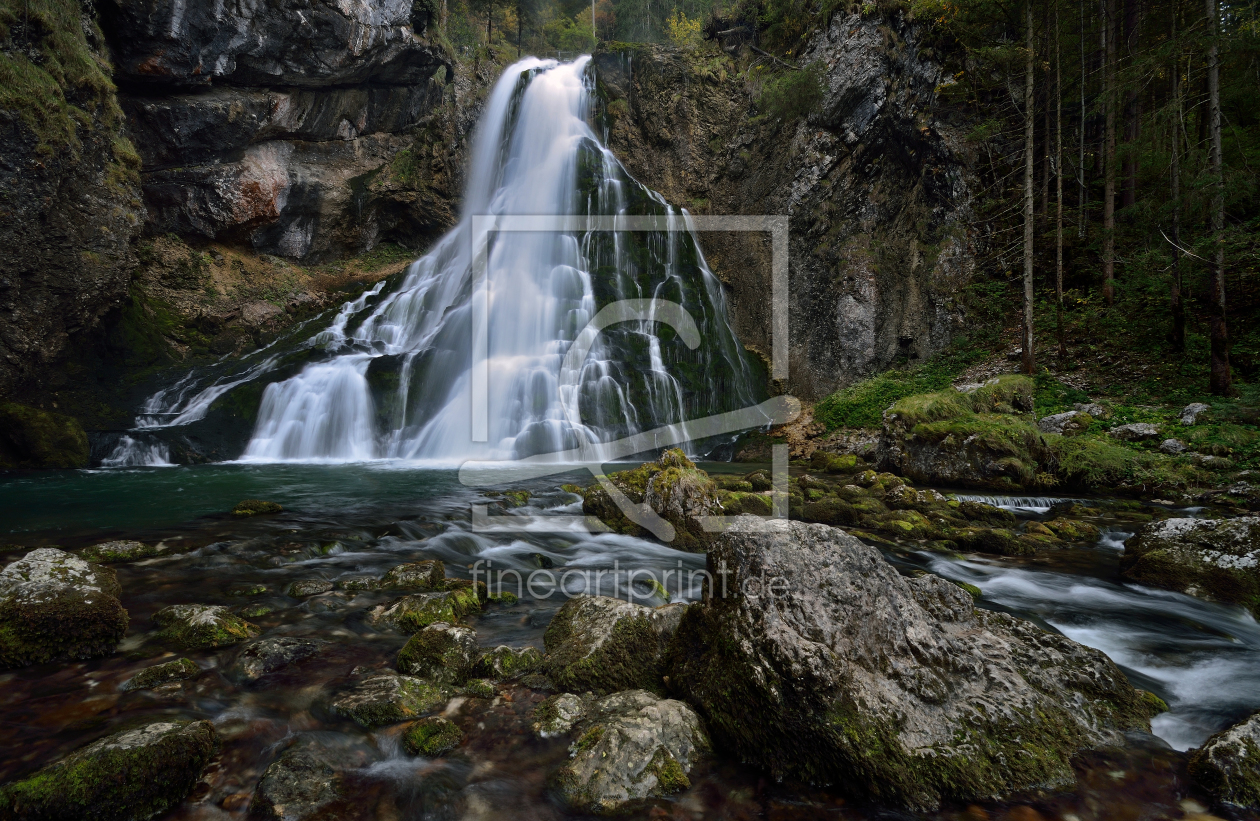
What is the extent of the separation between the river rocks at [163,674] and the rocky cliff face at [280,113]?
20.2 m

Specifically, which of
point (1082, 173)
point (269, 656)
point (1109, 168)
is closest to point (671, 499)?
point (269, 656)

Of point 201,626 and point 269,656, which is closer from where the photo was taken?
point 269,656

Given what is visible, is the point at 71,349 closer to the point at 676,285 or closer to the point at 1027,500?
the point at 676,285

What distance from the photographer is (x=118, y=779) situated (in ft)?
7.89

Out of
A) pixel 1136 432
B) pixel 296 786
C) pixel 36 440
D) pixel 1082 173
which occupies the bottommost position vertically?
pixel 296 786

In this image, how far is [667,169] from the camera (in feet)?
78.9

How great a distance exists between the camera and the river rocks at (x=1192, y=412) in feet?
32.7

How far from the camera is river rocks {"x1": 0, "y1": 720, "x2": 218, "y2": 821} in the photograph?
2.31 m

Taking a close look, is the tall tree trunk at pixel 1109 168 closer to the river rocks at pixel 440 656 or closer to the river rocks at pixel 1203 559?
the river rocks at pixel 1203 559

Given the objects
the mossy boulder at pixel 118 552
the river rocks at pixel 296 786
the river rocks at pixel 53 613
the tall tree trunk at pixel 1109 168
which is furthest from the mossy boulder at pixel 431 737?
the tall tree trunk at pixel 1109 168

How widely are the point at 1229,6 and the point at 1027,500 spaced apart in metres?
15.6

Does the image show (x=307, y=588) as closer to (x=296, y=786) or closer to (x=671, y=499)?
(x=296, y=786)

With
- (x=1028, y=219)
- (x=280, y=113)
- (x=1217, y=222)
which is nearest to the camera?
(x=1217, y=222)

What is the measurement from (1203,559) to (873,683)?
5.11 metres
